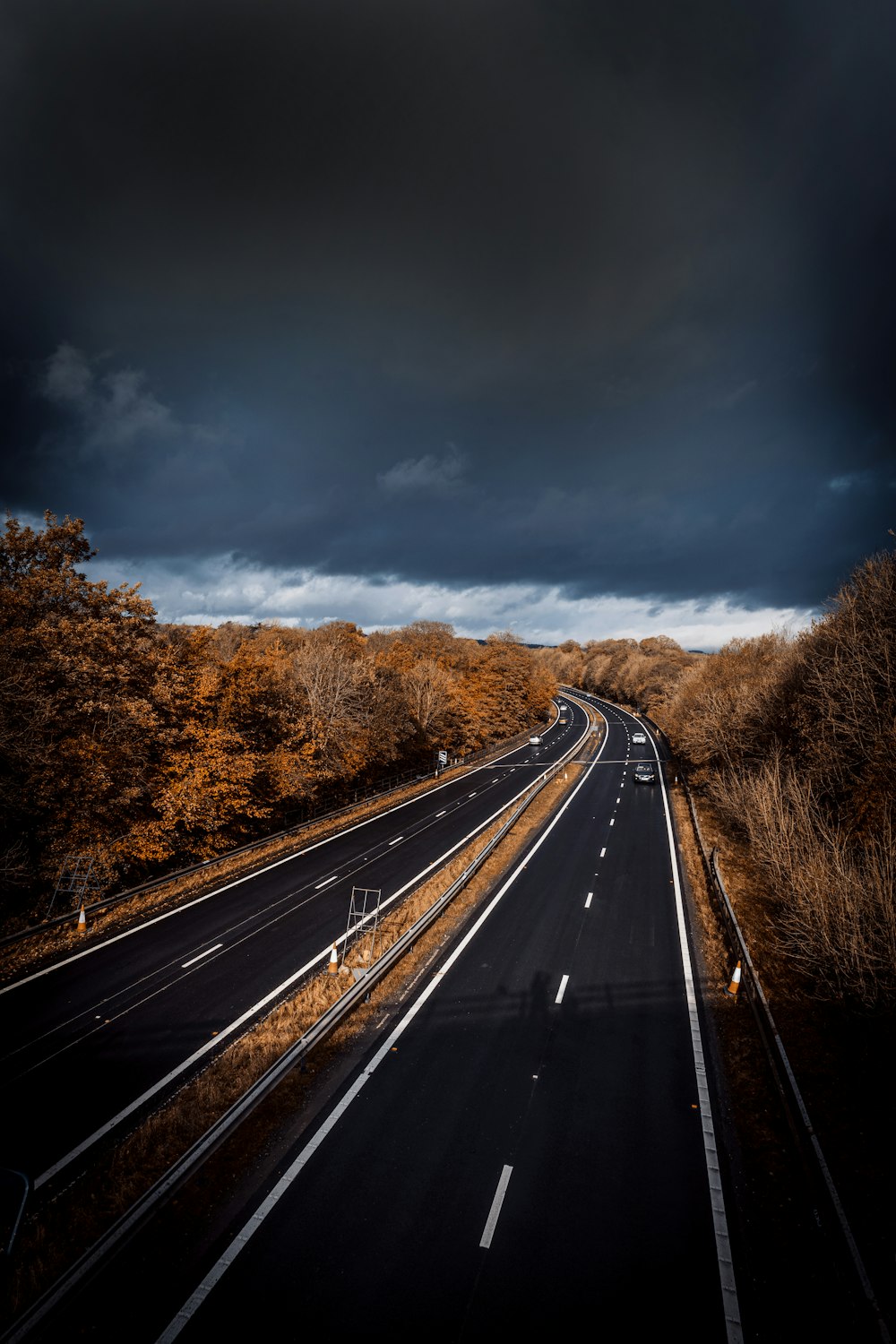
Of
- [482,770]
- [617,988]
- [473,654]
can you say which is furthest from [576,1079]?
[473,654]

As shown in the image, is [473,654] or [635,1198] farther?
[473,654]

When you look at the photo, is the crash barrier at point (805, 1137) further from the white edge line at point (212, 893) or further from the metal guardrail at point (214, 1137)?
the white edge line at point (212, 893)

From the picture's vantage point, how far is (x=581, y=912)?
63.4 ft

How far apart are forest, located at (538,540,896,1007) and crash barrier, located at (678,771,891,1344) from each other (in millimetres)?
1478

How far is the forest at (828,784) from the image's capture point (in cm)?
1216

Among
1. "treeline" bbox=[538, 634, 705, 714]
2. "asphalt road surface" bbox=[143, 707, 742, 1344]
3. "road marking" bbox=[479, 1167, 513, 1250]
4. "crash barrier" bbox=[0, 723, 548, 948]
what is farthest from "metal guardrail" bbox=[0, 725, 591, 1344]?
"treeline" bbox=[538, 634, 705, 714]

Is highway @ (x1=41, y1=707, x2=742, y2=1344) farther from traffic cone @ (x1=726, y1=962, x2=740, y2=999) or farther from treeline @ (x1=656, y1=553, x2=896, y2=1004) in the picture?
treeline @ (x1=656, y1=553, x2=896, y2=1004)

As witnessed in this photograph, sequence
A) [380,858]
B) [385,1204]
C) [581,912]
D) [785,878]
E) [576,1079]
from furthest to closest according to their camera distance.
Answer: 1. [380,858]
2. [581,912]
3. [785,878]
4. [576,1079]
5. [385,1204]

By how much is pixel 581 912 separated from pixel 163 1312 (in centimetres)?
1514

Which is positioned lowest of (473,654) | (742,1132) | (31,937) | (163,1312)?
(742,1132)

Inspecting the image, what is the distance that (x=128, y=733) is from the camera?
21984 mm

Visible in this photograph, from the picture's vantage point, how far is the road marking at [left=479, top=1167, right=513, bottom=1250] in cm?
779

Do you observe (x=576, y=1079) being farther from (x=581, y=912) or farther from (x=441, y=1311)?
(x=581, y=912)

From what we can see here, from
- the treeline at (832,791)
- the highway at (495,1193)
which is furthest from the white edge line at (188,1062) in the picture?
the treeline at (832,791)
